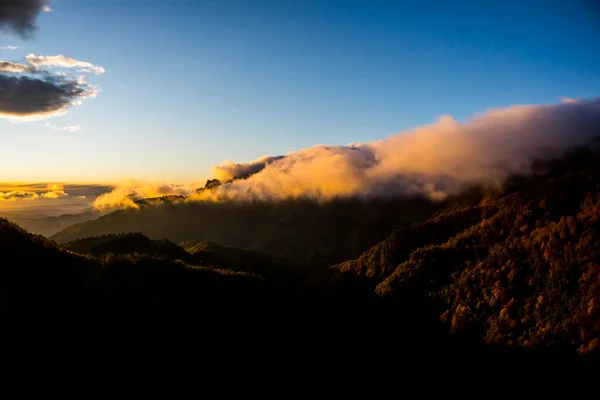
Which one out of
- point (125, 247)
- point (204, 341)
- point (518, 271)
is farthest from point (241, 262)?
point (518, 271)

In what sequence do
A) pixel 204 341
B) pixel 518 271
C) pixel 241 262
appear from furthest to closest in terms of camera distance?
pixel 241 262 < pixel 518 271 < pixel 204 341

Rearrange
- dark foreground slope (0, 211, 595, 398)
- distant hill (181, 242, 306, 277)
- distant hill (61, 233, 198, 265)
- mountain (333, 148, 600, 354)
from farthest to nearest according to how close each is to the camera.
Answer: distant hill (181, 242, 306, 277) → distant hill (61, 233, 198, 265) → mountain (333, 148, 600, 354) → dark foreground slope (0, 211, 595, 398)

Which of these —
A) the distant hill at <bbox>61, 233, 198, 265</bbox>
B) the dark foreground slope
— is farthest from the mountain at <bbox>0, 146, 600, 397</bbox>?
the distant hill at <bbox>61, 233, 198, 265</bbox>

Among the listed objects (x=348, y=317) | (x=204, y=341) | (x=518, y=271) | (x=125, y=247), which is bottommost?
(x=348, y=317)

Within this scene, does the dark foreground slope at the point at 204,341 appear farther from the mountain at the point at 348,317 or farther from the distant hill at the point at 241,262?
the distant hill at the point at 241,262

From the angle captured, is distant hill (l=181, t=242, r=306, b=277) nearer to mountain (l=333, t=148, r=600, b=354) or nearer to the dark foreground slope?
mountain (l=333, t=148, r=600, b=354)

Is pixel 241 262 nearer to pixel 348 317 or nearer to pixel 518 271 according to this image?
pixel 348 317

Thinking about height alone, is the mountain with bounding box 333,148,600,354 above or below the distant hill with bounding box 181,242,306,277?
above

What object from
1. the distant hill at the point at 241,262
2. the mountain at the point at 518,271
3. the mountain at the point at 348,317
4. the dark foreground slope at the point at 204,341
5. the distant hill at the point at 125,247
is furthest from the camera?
the distant hill at the point at 241,262

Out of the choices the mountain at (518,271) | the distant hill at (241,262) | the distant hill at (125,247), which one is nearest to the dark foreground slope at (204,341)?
the mountain at (518,271)

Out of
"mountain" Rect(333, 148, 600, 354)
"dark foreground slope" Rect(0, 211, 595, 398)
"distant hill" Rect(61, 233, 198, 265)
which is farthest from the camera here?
"distant hill" Rect(61, 233, 198, 265)

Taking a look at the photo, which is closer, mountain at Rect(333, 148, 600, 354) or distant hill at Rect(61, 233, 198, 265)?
mountain at Rect(333, 148, 600, 354)

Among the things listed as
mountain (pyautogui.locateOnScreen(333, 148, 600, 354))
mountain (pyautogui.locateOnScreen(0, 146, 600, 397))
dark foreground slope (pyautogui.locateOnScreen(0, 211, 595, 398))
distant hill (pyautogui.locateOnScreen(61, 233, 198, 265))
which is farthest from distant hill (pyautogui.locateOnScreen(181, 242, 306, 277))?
dark foreground slope (pyautogui.locateOnScreen(0, 211, 595, 398))

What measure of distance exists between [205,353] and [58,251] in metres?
24.6
